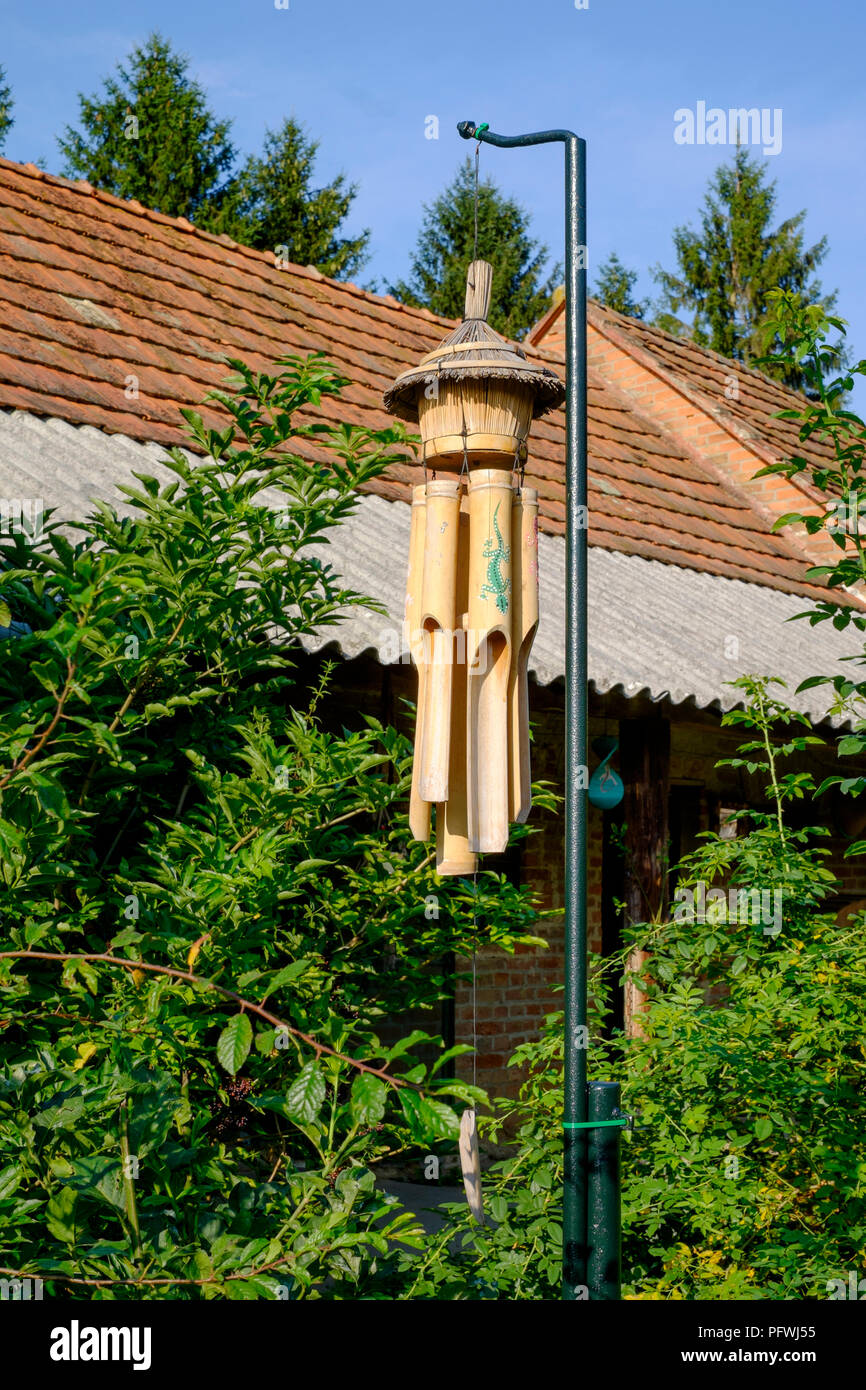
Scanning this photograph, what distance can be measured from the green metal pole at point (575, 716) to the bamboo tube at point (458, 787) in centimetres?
19

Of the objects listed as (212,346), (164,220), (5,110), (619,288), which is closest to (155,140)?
(5,110)

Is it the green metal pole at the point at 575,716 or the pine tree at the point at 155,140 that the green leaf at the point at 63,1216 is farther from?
the pine tree at the point at 155,140

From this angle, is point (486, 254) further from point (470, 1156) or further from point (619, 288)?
point (470, 1156)

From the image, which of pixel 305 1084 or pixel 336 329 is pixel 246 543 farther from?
pixel 336 329

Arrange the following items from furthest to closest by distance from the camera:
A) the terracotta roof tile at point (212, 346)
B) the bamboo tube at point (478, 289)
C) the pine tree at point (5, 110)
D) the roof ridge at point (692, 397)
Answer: the pine tree at point (5, 110) < the roof ridge at point (692, 397) < the terracotta roof tile at point (212, 346) < the bamboo tube at point (478, 289)

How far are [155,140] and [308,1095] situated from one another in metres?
20.5

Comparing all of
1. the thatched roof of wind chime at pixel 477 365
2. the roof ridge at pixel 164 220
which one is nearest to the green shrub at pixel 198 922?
the thatched roof of wind chime at pixel 477 365

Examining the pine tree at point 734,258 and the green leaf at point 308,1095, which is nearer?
the green leaf at point 308,1095

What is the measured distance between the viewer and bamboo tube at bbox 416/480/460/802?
2266mm

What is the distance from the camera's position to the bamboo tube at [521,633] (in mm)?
2314

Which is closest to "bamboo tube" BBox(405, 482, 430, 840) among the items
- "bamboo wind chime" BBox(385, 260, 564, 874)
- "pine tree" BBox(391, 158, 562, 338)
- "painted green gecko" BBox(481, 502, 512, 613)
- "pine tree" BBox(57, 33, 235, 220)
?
"bamboo wind chime" BBox(385, 260, 564, 874)

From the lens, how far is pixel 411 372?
2.44 meters

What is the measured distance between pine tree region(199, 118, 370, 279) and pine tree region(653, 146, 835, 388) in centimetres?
709

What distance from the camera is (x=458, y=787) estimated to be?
93.1 inches
